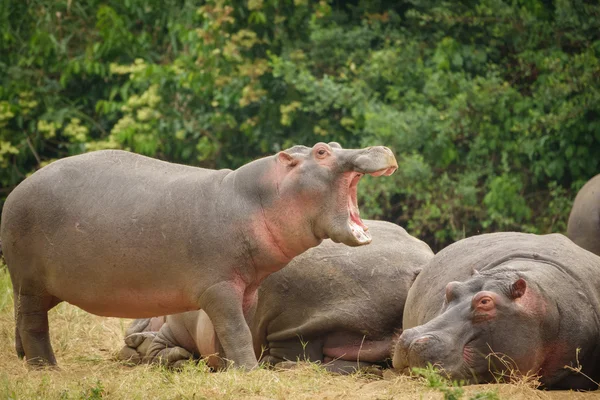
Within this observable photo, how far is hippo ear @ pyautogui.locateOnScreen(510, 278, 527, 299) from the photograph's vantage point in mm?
4762

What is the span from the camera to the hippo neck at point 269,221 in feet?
17.4

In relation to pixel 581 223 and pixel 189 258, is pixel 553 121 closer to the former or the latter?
pixel 581 223

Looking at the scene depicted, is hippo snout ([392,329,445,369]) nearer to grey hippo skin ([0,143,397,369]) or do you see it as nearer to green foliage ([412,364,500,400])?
green foliage ([412,364,500,400])

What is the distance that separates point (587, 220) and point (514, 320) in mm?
3682

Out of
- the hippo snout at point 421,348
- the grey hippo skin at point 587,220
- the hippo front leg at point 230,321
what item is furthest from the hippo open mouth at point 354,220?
the grey hippo skin at point 587,220

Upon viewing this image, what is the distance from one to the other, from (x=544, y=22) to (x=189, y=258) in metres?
6.52

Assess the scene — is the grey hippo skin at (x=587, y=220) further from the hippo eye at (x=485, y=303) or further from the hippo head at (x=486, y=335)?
the hippo eye at (x=485, y=303)

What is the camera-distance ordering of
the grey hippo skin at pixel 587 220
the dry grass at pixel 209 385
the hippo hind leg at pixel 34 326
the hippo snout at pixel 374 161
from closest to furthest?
1. the dry grass at pixel 209 385
2. the hippo snout at pixel 374 161
3. the hippo hind leg at pixel 34 326
4. the grey hippo skin at pixel 587 220

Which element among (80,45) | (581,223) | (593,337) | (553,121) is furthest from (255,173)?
(80,45)

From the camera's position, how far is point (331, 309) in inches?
234

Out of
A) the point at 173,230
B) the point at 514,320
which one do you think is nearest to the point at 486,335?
the point at 514,320

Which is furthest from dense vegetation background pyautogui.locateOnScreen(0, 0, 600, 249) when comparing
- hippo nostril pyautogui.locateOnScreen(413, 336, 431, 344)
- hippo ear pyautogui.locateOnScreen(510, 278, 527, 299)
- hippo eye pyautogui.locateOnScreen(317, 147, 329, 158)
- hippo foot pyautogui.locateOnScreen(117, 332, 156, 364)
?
hippo nostril pyautogui.locateOnScreen(413, 336, 431, 344)

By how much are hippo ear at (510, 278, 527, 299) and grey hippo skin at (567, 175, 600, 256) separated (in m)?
3.48

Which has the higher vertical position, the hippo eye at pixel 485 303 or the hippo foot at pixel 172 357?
the hippo eye at pixel 485 303
